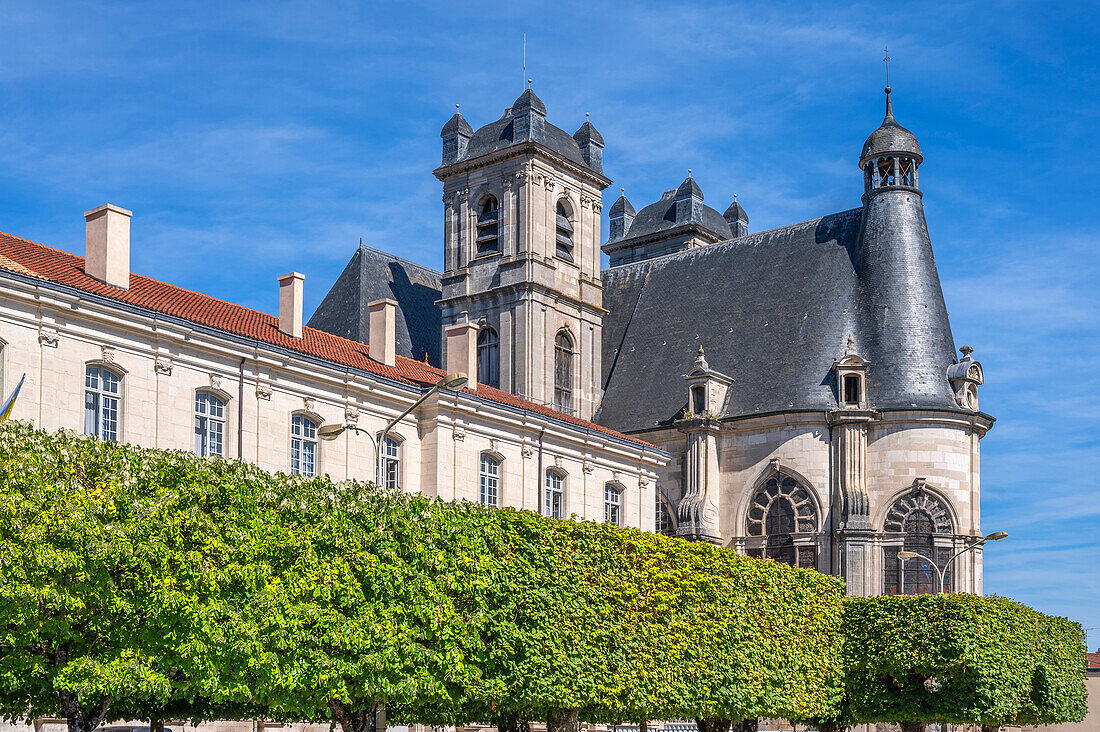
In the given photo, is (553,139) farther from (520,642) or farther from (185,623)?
(185,623)

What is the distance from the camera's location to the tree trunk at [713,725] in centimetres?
3856

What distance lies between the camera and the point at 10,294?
3206 centimetres

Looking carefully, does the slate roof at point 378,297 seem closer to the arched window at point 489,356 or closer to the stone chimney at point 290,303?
the arched window at point 489,356

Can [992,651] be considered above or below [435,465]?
below

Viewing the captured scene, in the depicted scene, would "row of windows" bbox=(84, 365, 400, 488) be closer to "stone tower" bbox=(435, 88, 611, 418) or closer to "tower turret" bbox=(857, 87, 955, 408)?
"stone tower" bbox=(435, 88, 611, 418)

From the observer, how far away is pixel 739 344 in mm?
65312

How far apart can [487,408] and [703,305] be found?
1057 inches

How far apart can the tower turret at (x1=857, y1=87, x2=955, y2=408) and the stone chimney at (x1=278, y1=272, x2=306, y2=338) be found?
90.8 feet

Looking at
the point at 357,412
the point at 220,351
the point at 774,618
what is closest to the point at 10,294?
the point at 220,351

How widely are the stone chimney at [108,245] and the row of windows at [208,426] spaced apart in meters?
3.04

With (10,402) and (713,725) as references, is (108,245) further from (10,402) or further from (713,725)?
(713,725)

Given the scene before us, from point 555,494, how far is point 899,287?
2194cm

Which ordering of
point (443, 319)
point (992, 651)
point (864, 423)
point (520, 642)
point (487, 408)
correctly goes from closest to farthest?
point (520, 642), point (992, 651), point (487, 408), point (864, 423), point (443, 319)

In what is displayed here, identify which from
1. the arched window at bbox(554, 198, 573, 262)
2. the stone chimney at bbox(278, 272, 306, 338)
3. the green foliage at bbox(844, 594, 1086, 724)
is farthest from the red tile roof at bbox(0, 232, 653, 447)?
the arched window at bbox(554, 198, 573, 262)
